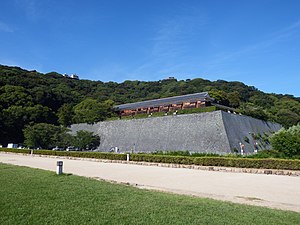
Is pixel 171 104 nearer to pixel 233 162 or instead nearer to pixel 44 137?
pixel 44 137

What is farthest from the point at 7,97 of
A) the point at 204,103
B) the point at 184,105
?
the point at 204,103

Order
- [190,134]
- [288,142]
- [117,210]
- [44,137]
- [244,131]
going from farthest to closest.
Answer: [44,137] < [244,131] < [190,134] < [288,142] < [117,210]

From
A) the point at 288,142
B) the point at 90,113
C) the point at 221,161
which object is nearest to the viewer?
the point at 221,161

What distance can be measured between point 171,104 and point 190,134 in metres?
14.4

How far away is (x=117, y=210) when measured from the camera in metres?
4.60

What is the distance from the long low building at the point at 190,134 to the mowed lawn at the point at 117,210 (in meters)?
18.3

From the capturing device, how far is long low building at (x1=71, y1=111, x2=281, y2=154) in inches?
958

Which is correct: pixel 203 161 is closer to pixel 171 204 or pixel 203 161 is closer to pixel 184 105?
pixel 171 204

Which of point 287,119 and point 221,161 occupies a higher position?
point 287,119

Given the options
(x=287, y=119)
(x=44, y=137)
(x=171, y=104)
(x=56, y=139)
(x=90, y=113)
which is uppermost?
(x=171, y=104)

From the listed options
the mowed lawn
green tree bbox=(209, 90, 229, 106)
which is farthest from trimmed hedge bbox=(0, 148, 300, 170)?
green tree bbox=(209, 90, 229, 106)

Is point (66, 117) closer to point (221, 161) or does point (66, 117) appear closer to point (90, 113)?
point (90, 113)

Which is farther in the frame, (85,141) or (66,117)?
(66,117)

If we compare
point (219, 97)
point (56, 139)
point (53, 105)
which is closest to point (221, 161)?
point (56, 139)
